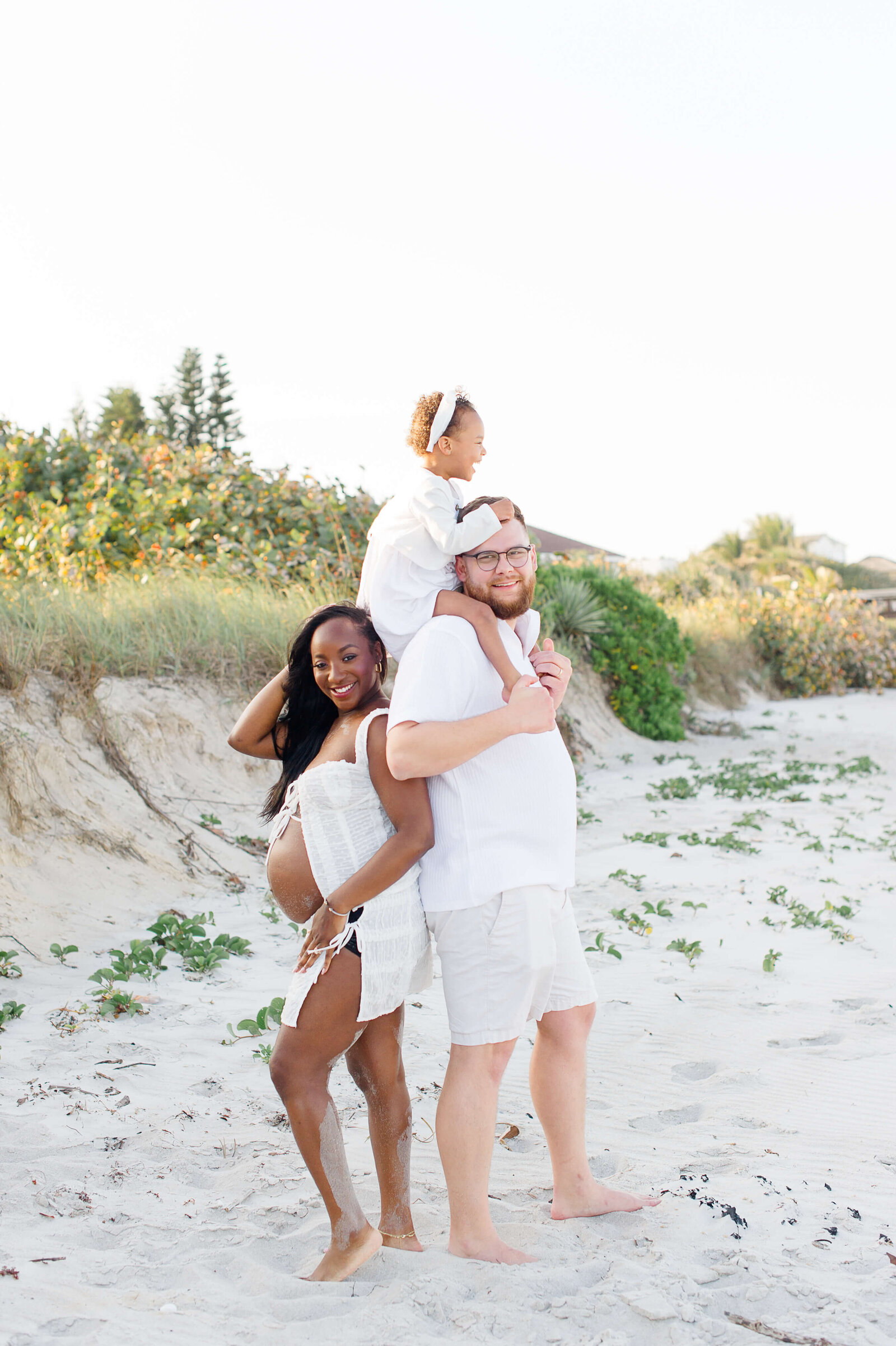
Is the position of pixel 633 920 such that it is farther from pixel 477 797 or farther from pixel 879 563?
pixel 879 563

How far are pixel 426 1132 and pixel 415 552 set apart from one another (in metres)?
1.91

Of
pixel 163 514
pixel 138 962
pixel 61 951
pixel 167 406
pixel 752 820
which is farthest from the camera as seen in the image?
pixel 167 406

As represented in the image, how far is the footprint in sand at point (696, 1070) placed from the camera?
3641mm

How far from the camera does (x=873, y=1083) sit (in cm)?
343

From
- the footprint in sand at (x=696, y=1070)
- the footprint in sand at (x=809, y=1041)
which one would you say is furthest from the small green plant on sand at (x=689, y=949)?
the footprint in sand at (x=696, y=1070)

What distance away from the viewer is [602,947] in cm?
485

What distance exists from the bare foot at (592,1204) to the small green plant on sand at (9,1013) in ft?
7.32

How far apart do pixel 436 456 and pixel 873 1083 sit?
2713 mm

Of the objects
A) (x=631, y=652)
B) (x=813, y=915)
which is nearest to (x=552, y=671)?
(x=813, y=915)

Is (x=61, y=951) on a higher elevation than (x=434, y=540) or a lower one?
lower

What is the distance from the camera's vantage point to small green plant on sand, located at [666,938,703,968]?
4734 millimetres

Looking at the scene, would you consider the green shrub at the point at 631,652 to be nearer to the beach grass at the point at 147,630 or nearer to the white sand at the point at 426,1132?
the beach grass at the point at 147,630

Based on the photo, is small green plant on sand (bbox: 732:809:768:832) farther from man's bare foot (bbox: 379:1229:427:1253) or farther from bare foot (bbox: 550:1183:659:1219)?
man's bare foot (bbox: 379:1229:427:1253)

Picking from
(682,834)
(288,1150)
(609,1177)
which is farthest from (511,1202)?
(682,834)
